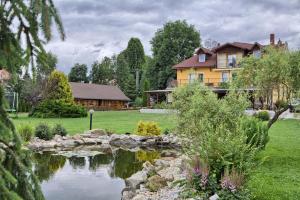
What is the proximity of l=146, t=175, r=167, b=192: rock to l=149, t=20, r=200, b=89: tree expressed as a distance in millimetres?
46540

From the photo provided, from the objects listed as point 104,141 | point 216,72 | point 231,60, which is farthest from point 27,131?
point 216,72

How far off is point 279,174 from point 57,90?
30.4 meters

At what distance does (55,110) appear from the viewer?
36.2 meters

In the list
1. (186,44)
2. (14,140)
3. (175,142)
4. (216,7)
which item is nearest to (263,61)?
(175,142)

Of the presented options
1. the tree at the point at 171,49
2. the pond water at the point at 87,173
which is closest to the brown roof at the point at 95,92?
the tree at the point at 171,49

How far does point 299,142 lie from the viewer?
17531mm

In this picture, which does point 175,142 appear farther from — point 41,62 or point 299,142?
point 41,62

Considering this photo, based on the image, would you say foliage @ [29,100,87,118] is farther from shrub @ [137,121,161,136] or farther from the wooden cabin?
the wooden cabin

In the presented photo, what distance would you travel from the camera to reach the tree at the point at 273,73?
12.0m

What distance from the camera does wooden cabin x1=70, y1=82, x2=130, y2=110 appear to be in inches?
2117

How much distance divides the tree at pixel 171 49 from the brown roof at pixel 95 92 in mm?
5390

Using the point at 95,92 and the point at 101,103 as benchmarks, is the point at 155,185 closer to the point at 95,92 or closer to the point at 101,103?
the point at 95,92

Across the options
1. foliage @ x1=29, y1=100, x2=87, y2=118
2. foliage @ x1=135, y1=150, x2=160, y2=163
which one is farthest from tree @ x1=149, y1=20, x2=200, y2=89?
foliage @ x1=135, y1=150, x2=160, y2=163

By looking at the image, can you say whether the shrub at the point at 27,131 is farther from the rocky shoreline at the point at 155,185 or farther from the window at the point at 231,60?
the window at the point at 231,60
